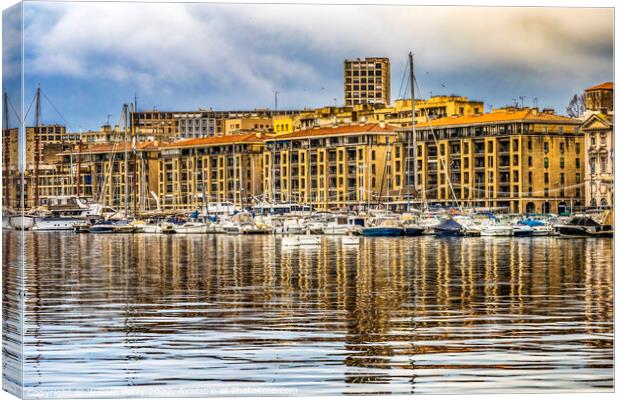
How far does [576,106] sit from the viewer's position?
15.8 meters

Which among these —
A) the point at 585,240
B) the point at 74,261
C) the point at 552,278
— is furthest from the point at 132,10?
the point at 585,240

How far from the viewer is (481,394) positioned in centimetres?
1102

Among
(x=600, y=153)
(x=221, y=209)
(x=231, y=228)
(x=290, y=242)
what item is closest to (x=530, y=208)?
(x=290, y=242)

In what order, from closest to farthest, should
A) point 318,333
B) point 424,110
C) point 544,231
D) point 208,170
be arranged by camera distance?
1. point 318,333
2. point 544,231
3. point 424,110
4. point 208,170

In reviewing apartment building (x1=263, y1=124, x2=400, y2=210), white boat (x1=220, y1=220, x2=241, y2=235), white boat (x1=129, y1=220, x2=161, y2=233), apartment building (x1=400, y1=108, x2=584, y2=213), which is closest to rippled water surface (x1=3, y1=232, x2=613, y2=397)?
apartment building (x1=400, y1=108, x2=584, y2=213)

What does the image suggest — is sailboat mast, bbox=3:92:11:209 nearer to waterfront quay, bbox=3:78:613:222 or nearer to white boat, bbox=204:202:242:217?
waterfront quay, bbox=3:78:613:222

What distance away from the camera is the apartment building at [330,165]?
76500mm

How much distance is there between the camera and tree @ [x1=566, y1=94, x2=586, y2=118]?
14895 mm

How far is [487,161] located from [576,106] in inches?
2003

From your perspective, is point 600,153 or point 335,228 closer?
point 600,153

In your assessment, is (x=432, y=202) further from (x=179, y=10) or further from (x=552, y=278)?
(x=179, y=10)

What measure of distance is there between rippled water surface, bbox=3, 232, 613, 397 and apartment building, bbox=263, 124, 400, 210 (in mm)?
50634

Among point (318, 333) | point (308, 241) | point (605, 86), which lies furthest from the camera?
point (308, 241)

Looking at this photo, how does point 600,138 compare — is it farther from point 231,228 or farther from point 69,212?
point 69,212
